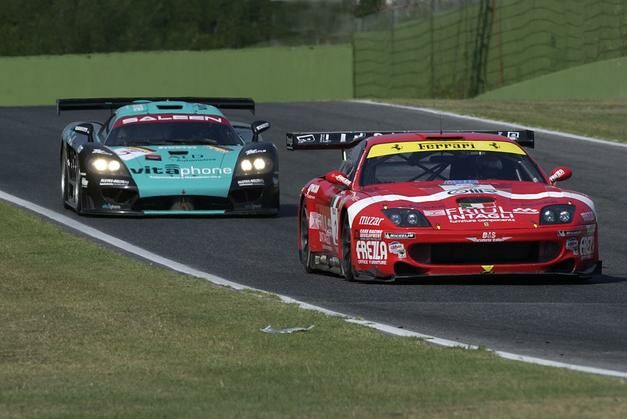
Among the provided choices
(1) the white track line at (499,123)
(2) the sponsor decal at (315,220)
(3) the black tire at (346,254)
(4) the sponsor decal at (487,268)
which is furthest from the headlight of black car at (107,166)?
(1) the white track line at (499,123)

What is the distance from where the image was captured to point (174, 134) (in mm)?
Result: 18797

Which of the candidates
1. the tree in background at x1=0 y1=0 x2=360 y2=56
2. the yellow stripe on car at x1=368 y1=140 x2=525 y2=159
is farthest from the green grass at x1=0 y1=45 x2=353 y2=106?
the yellow stripe on car at x1=368 y1=140 x2=525 y2=159

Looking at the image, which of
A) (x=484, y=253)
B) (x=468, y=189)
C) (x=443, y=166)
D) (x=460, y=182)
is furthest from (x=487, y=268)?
(x=443, y=166)

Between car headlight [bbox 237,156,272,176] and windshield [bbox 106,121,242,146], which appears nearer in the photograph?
car headlight [bbox 237,156,272,176]

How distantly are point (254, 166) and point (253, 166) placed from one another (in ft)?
0.03

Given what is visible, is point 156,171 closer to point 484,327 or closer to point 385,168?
point 385,168

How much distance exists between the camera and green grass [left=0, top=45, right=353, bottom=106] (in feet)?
123

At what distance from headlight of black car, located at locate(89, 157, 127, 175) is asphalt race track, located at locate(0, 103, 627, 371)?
48 centimetres

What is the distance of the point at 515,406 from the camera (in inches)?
289

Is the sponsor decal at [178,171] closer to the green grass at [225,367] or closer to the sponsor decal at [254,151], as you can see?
the sponsor decal at [254,151]

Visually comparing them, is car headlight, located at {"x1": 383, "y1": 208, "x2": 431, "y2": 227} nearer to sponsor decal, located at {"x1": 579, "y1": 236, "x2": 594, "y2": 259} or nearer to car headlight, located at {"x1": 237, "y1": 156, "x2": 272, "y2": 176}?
sponsor decal, located at {"x1": 579, "y1": 236, "x2": 594, "y2": 259}

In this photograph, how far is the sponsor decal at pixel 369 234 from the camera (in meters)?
12.4

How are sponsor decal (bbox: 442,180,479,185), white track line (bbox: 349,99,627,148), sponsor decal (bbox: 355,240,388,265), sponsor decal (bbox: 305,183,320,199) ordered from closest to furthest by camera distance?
sponsor decal (bbox: 355,240,388,265)
sponsor decal (bbox: 442,180,479,185)
sponsor decal (bbox: 305,183,320,199)
white track line (bbox: 349,99,627,148)

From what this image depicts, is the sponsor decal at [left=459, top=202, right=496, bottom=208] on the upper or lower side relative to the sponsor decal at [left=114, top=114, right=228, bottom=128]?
lower
